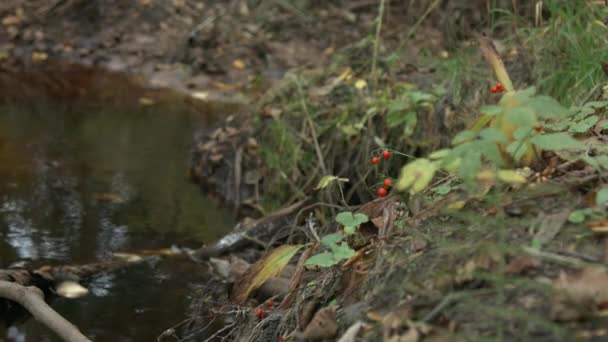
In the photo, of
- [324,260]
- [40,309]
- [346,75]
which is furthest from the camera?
[346,75]

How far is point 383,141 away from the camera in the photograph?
11.6 ft

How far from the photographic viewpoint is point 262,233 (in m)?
3.28

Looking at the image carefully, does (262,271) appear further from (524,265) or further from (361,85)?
(361,85)

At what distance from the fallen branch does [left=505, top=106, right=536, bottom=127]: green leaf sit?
1.14m

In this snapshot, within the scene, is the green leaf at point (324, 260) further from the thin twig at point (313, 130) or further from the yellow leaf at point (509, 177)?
the thin twig at point (313, 130)

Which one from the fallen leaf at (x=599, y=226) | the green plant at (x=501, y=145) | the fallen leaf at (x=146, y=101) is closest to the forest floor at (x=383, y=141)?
the fallen leaf at (x=599, y=226)

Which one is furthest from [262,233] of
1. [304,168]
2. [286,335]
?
[286,335]

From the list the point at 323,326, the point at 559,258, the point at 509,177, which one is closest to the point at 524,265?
the point at 559,258

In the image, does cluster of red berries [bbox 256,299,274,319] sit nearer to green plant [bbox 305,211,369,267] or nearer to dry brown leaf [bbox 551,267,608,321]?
green plant [bbox 305,211,369,267]

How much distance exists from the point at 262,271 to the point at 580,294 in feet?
3.46

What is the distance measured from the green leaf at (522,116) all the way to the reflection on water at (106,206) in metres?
1.36

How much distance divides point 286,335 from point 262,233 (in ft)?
4.54

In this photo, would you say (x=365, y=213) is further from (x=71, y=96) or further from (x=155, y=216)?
(x=71, y=96)

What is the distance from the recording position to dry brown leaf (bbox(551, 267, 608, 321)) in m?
1.40
